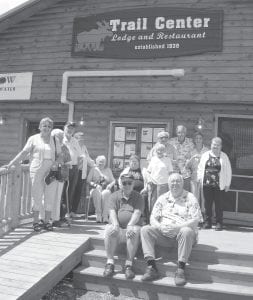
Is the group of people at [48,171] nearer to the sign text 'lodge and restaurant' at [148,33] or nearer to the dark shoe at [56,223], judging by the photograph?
the dark shoe at [56,223]

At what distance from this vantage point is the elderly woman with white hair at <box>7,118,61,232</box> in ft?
18.5

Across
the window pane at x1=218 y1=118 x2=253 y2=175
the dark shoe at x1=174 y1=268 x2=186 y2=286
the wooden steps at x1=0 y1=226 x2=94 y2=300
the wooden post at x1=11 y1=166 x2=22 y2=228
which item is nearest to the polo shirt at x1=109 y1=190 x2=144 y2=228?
the wooden steps at x1=0 y1=226 x2=94 y2=300

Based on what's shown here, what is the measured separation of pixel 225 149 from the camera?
7.61 meters

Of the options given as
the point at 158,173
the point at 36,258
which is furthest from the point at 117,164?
the point at 36,258

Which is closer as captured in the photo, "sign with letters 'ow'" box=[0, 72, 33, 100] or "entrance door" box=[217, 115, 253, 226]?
"entrance door" box=[217, 115, 253, 226]

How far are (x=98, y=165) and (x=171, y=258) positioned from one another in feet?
8.14

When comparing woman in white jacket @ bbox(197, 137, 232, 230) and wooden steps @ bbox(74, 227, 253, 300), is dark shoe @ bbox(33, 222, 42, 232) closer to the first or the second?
wooden steps @ bbox(74, 227, 253, 300)

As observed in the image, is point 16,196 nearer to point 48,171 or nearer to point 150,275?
point 48,171

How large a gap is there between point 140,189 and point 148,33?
339 cm

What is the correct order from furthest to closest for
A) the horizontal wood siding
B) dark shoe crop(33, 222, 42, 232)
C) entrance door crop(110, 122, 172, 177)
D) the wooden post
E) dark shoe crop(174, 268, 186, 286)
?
entrance door crop(110, 122, 172, 177) < the horizontal wood siding < the wooden post < dark shoe crop(33, 222, 42, 232) < dark shoe crop(174, 268, 186, 286)

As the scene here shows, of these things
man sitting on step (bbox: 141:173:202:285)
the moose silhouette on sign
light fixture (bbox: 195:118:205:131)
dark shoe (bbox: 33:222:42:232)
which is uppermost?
the moose silhouette on sign

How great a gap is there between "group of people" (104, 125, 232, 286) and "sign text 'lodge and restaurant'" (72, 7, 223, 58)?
2407mm

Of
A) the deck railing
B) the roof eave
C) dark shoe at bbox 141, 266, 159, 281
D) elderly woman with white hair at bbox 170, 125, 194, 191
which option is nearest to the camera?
dark shoe at bbox 141, 266, 159, 281

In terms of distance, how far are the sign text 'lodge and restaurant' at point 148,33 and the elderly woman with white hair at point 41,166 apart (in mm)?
3073
